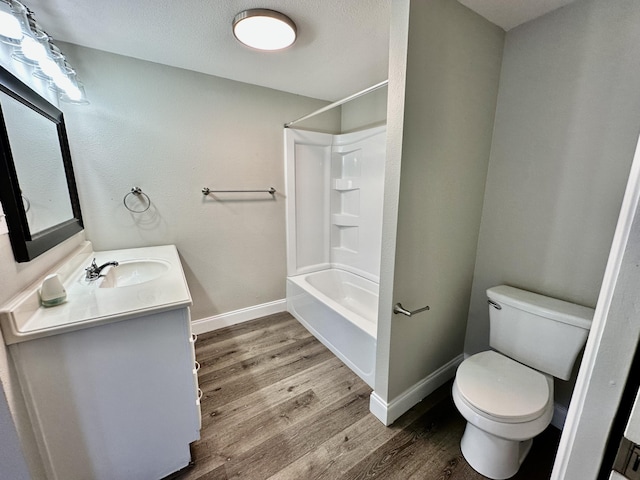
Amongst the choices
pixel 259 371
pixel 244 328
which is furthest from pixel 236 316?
pixel 259 371

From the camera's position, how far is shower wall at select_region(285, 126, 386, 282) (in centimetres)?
248

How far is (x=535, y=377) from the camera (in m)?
1.31

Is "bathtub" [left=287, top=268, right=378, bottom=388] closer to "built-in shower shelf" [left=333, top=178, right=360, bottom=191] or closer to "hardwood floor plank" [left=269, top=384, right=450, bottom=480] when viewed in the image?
"hardwood floor plank" [left=269, top=384, right=450, bottom=480]

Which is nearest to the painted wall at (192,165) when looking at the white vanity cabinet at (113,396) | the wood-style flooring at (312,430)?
the wood-style flooring at (312,430)

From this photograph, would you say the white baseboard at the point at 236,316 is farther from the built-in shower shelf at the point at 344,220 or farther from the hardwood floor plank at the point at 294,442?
the hardwood floor plank at the point at 294,442

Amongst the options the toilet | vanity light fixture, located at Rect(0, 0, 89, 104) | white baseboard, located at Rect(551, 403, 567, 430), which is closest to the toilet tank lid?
the toilet

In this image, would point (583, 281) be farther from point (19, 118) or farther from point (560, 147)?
point (19, 118)

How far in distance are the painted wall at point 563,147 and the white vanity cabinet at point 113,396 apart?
1.90m

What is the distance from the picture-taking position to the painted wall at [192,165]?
1785 millimetres

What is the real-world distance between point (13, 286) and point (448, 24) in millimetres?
2141

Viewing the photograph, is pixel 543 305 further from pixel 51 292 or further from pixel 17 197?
pixel 17 197

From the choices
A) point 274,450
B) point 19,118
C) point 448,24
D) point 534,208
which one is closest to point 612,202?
point 534,208

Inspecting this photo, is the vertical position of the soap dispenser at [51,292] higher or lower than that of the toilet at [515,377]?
higher

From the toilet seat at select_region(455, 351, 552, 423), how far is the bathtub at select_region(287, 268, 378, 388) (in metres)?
0.56
